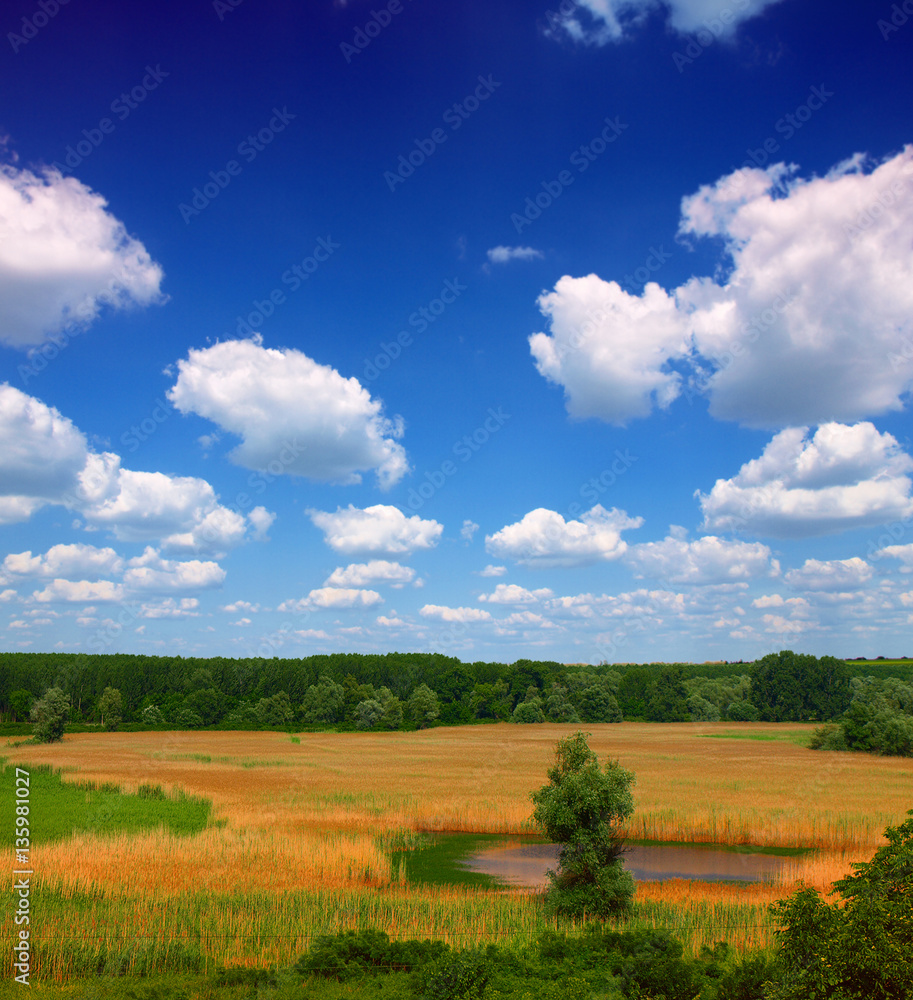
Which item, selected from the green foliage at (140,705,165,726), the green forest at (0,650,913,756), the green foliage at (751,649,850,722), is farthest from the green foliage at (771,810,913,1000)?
the green foliage at (751,649,850,722)

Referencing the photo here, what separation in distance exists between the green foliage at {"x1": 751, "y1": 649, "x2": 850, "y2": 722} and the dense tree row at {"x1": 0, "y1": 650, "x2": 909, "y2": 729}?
21 cm

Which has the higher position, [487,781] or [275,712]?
[487,781]

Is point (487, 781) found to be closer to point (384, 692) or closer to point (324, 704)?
point (384, 692)

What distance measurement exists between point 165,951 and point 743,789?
4520cm

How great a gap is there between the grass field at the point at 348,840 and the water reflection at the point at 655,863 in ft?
5.84

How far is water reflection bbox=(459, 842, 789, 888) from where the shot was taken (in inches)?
1098

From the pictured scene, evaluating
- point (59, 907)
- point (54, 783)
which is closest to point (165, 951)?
point (59, 907)

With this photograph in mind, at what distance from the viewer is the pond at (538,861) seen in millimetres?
27609

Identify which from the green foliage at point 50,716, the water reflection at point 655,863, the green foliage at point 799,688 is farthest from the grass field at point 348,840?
the green foliage at point 799,688

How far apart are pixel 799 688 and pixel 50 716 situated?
135m

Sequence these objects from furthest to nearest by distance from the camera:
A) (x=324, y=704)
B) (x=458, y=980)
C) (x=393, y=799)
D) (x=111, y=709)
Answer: (x=324, y=704), (x=111, y=709), (x=393, y=799), (x=458, y=980)

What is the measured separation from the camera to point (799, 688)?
13912 centimetres

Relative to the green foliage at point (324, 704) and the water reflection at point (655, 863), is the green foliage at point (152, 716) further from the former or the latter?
the water reflection at point (655, 863)

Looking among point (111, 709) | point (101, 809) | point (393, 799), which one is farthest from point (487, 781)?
point (111, 709)
